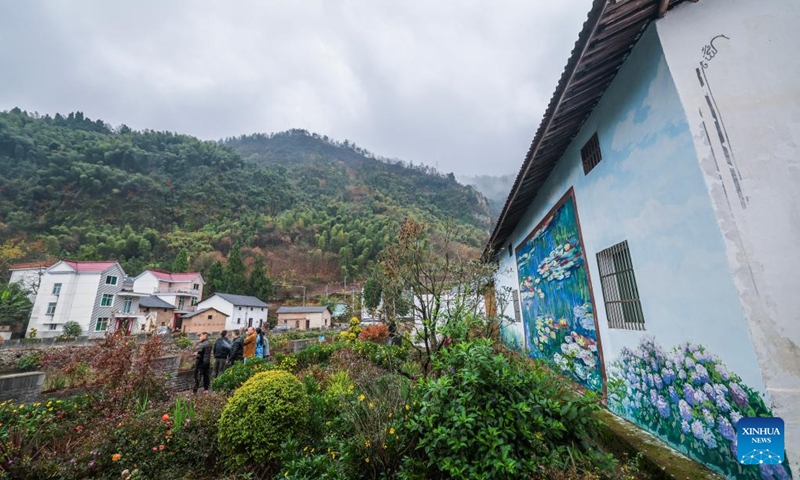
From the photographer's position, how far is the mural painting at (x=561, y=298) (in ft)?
A: 16.0

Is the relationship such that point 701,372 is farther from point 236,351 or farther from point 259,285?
point 259,285

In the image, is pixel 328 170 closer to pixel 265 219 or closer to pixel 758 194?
pixel 265 219

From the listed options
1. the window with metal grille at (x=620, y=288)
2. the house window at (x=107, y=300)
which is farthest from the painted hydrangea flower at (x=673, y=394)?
the house window at (x=107, y=300)

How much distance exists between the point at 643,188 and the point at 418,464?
11.6ft

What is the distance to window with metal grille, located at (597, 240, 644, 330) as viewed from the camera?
376cm

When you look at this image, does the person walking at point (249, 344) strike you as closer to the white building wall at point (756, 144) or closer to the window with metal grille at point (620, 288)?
the window with metal grille at point (620, 288)

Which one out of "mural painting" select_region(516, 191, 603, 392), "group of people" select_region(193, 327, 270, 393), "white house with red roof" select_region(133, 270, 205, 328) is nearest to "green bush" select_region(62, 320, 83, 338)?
"white house with red roof" select_region(133, 270, 205, 328)

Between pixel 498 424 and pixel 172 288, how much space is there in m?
48.4

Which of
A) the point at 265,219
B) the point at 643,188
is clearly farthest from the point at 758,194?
the point at 265,219

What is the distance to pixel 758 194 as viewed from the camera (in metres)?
2.42

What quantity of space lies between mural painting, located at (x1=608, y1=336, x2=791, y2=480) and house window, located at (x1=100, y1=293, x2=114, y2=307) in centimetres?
3976

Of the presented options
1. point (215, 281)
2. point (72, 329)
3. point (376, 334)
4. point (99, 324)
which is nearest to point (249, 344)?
point (376, 334)

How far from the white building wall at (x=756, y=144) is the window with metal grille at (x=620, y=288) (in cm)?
140

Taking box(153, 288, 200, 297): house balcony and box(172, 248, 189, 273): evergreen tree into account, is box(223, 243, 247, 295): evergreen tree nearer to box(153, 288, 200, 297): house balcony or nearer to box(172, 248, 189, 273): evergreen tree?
box(153, 288, 200, 297): house balcony
